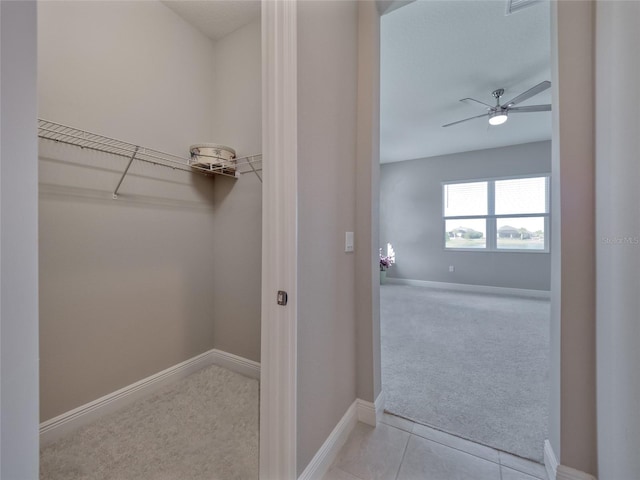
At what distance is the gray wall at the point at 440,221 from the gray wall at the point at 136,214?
448 centimetres

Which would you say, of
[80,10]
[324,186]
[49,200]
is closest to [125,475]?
[49,200]

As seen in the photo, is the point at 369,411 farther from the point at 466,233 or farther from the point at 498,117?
the point at 466,233

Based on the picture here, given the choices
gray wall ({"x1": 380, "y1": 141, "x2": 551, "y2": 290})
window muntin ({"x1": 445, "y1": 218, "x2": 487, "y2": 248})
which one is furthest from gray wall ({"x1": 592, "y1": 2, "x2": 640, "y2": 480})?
window muntin ({"x1": 445, "y1": 218, "x2": 487, "y2": 248})

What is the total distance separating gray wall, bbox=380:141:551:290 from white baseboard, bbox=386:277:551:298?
8cm

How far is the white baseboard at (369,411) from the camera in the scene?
4.81ft

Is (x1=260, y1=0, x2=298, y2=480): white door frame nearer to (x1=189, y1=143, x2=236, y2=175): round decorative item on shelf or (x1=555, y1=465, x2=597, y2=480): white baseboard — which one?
(x1=189, y1=143, x2=236, y2=175): round decorative item on shelf

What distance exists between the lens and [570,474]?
1068 millimetres

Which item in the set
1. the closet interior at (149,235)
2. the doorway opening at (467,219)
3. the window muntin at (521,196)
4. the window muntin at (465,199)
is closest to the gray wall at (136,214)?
the closet interior at (149,235)

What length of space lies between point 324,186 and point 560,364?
1267mm

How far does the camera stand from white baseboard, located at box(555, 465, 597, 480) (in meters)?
1.05

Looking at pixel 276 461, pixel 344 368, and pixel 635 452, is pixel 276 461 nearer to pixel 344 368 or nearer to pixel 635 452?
pixel 344 368

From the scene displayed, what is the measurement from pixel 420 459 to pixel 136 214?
2.13 metres

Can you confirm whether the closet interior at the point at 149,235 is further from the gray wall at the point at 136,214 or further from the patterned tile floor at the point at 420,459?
the patterned tile floor at the point at 420,459

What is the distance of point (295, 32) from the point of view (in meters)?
0.98
